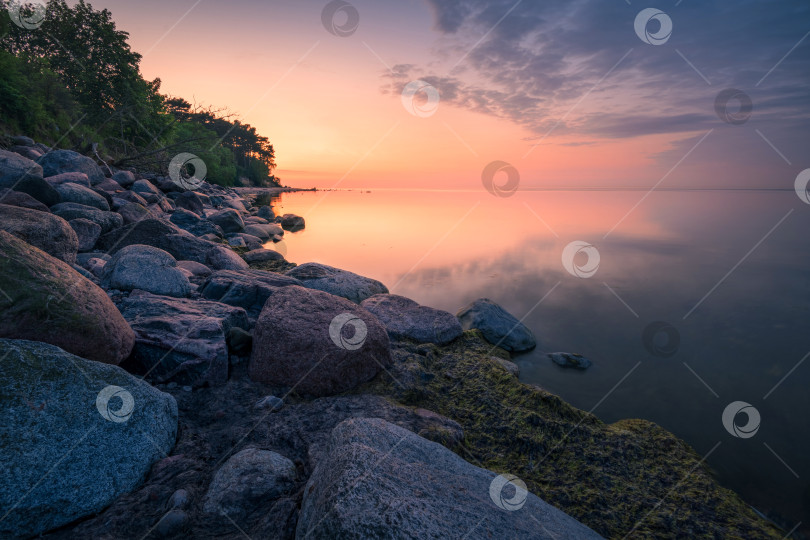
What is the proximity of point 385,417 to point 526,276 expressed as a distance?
11.9 meters

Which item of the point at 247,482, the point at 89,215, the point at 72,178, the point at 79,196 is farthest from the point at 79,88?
the point at 247,482

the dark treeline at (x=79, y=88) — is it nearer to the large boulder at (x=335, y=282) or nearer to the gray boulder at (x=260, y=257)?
the gray boulder at (x=260, y=257)

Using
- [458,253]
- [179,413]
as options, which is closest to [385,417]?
[179,413]

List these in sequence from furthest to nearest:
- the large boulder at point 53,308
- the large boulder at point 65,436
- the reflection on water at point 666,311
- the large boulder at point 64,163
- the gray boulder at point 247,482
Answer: the large boulder at point 64,163 < the reflection on water at point 666,311 < the large boulder at point 53,308 < the gray boulder at point 247,482 < the large boulder at point 65,436

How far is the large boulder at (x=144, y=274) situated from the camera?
5906 millimetres

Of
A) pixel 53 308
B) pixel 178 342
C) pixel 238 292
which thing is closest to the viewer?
pixel 53 308

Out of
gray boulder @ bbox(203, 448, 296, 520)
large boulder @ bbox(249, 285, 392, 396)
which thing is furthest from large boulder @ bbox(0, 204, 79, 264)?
gray boulder @ bbox(203, 448, 296, 520)

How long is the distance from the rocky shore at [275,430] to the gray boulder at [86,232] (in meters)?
0.91

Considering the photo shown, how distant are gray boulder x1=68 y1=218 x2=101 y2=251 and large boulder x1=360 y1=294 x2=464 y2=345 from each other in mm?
6592

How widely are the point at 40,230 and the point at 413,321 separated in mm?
6053

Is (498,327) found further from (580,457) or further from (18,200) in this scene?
(18,200)

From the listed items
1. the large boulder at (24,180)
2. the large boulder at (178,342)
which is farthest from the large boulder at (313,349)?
the large boulder at (24,180)

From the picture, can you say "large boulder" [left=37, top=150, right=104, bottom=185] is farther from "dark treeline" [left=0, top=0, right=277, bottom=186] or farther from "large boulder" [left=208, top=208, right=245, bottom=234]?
"dark treeline" [left=0, top=0, right=277, bottom=186]

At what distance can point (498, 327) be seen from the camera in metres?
8.29
